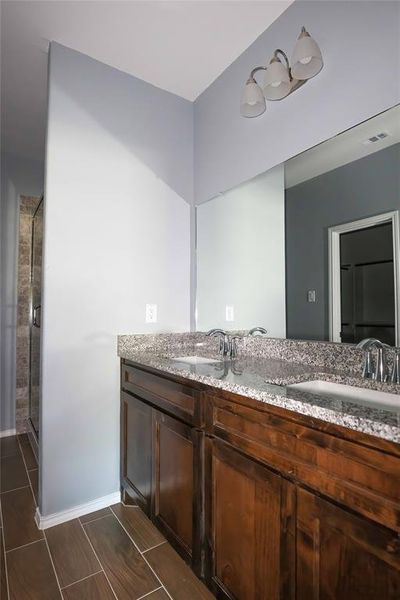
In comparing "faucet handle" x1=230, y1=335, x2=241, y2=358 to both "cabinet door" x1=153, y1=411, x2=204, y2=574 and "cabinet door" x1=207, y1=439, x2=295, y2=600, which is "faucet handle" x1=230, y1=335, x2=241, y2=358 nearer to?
"cabinet door" x1=153, y1=411, x2=204, y2=574

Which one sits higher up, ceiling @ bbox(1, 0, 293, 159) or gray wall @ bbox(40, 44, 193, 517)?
ceiling @ bbox(1, 0, 293, 159)

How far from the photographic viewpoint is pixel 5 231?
9.90ft

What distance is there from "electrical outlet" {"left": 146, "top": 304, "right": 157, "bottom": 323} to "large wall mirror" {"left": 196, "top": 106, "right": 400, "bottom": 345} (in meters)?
0.36

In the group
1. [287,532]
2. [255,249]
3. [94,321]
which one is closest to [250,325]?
[255,249]

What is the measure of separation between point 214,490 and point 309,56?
1.77 m

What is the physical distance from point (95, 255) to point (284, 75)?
4.40 ft

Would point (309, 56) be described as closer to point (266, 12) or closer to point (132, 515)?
point (266, 12)

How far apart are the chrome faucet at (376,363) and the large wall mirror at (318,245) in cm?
12

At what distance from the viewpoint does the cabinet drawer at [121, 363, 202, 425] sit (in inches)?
50.1

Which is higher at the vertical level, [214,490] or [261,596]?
[214,490]

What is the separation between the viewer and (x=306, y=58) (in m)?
1.35

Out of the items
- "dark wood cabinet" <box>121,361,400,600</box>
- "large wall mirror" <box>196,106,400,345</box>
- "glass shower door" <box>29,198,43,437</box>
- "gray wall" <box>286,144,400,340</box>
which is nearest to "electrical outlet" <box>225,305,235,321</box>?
"large wall mirror" <box>196,106,400,345</box>

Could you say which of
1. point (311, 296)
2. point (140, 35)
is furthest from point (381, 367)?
point (140, 35)

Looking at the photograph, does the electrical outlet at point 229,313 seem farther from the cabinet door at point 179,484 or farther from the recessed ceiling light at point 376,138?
the recessed ceiling light at point 376,138
